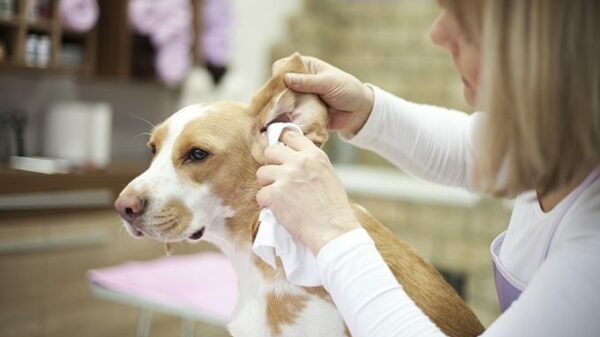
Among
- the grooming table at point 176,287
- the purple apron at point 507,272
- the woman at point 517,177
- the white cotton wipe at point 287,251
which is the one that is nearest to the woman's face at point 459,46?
the woman at point 517,177

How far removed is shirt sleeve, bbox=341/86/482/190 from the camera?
114 centimetres

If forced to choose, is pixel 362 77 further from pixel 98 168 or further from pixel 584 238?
pixel 584 238

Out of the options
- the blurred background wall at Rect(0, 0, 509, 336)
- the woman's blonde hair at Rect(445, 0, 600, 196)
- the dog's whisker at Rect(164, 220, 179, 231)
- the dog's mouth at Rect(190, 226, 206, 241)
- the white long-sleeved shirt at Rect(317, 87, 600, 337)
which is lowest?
the blurred background wall at Rect(0, 0, 509, 336)

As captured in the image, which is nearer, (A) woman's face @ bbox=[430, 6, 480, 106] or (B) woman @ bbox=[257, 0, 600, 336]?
(B) woman @ bbox=[257, 0, 600, 336]

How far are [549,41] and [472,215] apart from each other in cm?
337

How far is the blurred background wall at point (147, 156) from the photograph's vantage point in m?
2.61

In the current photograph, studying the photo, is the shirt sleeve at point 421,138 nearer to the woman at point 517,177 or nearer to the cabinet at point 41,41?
the woman at point 517,177

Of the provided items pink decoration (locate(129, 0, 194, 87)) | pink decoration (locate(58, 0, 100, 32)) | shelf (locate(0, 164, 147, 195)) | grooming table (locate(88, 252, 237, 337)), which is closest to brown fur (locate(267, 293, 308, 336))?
grooming table (locate(88, 252, 237, 337))

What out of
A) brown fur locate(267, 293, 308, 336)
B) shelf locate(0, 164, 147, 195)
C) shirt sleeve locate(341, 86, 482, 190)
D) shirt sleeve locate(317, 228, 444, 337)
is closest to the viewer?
shirt sleeve locate(317, 228, 444, 337)

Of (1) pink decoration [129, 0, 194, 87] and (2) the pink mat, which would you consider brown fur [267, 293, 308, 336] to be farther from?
(1) pink decoration [129, 0, 194, 87]

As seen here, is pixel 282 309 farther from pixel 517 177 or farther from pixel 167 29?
pixel 167 29

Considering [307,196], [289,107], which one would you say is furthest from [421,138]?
[307,196]

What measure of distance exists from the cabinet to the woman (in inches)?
83.1

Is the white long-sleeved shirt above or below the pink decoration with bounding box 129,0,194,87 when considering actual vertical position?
above
